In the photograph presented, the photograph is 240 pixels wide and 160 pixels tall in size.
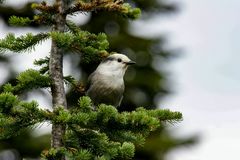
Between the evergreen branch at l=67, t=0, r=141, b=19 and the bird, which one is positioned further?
the bird

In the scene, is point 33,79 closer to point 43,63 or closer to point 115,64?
point 43,63

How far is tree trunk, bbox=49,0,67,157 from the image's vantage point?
22.5 feet

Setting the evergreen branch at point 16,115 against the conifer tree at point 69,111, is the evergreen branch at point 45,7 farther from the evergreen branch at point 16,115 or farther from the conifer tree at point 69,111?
the evergreen branch at point 16,115

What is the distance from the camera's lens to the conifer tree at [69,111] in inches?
259

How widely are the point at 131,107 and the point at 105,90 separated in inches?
387

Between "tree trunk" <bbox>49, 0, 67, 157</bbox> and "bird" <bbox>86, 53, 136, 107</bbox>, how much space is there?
8.99ft

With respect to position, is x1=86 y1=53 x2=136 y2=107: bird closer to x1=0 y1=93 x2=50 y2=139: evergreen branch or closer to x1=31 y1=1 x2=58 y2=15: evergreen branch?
x1=31 y1=1 x2=58 y2=15: evergreen branch

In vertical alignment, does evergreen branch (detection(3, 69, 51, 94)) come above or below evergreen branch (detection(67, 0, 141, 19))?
below

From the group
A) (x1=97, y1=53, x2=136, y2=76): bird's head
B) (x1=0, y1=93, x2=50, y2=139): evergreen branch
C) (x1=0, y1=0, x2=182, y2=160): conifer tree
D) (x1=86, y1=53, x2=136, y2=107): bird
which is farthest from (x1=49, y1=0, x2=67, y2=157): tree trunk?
(x1=97, y1=53, x2=136, y2=76): bird's head

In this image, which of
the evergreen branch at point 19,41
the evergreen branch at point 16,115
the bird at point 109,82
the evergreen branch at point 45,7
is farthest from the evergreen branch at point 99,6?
the bird at point 109,82

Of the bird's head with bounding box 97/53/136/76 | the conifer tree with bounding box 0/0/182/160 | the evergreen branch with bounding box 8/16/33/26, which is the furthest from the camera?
the bird's head with bounding box 97/53/136/76

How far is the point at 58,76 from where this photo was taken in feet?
23.2

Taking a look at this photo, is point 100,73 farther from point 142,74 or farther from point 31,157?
point 142,74

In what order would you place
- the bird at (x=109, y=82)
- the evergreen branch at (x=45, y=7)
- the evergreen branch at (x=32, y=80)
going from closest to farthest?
the evergreen branch at (x=32, y=80), the evergreen branch at (x=45, y=7), the bird at (x=109, y=82)
